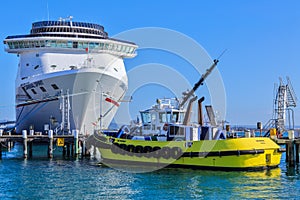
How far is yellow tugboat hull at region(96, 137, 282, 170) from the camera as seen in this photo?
31.5m

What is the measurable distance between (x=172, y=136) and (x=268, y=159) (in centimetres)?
633

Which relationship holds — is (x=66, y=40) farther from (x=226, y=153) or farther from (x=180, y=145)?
(x=226, y=153)

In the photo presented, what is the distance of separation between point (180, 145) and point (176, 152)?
0.52 metres

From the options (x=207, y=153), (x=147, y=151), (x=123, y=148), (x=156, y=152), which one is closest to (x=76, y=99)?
(x=123, y=148)

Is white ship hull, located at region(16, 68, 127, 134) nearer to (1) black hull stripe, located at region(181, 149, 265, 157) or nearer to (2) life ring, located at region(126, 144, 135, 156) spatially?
(2) life ring, located at region(126, 144, 135, 156)

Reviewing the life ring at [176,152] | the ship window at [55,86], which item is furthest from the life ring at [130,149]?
the ship window at [55,86]

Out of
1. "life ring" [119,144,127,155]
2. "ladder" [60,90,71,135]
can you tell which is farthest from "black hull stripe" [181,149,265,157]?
"ladder" [60,90,71,135]

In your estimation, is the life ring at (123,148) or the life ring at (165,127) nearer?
the life ring at (165,127)

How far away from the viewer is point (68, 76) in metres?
50.9

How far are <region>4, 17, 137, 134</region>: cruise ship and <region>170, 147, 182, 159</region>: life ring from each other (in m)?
15.8

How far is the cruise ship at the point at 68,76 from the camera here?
169 feet

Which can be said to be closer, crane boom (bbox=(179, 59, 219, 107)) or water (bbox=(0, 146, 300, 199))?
water (bbox=(0, 146, 300, 199))

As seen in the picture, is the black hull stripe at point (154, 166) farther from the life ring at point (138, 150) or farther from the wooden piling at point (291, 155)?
the wooden piling at point (291, 155)

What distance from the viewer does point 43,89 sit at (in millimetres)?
53000
